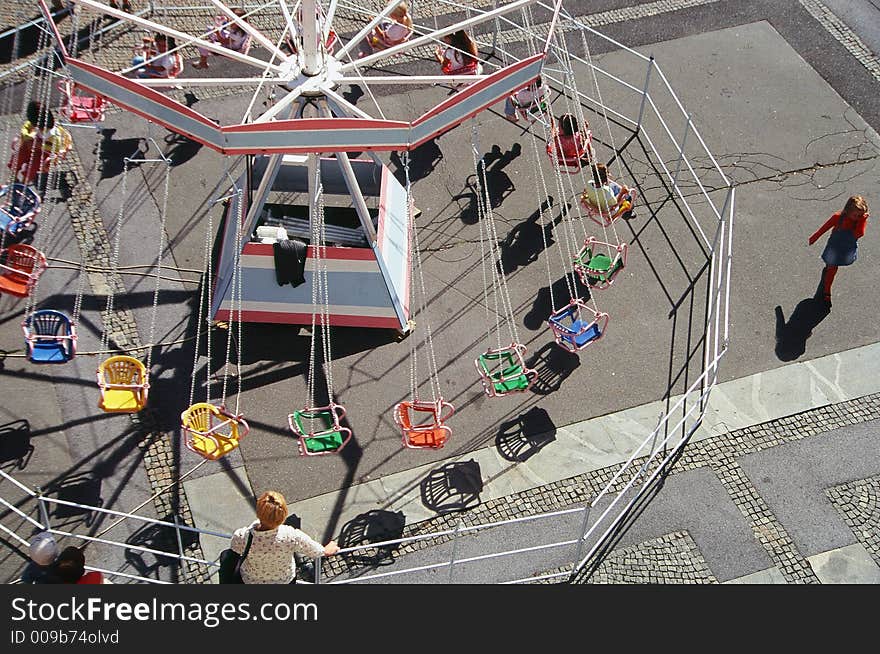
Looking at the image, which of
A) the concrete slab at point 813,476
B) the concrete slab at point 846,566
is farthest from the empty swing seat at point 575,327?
the concrete slab at point 846,566

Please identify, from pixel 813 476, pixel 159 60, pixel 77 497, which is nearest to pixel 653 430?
pixel 813 476

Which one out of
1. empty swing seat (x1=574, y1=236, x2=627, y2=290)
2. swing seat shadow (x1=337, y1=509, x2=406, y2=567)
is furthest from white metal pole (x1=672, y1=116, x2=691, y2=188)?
swing seat shadow (x1=337, y1=509, x2=406, y2=567)

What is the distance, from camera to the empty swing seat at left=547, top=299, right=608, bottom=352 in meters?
15.2

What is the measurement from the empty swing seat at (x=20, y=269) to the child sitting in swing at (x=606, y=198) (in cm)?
848

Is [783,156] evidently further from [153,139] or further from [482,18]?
[153,139]

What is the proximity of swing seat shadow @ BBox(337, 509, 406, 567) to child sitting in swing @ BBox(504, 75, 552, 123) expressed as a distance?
7794 millimetres

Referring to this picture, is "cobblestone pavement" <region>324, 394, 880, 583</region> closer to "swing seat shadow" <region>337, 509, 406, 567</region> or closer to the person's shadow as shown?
"swing seat shadow" <region>337, 509, 406, 567</region>

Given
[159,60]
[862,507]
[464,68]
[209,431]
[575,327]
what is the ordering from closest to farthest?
1. [209,431]
2. [862,507]
3. [575,327]
4. [159,60]
5. [464,68]

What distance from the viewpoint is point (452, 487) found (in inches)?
571

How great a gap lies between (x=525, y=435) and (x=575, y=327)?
5.82 ft

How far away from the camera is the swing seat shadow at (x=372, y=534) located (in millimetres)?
13672

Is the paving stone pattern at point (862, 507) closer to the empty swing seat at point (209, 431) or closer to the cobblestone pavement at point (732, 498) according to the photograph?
the cobblestone pavement at point (732, 498)

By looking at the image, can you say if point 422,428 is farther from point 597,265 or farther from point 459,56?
point 459,56

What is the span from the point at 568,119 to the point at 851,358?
19.3ft
